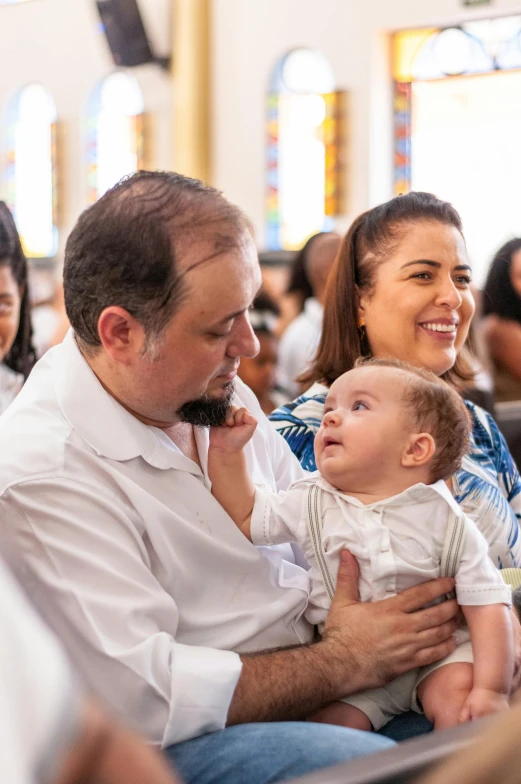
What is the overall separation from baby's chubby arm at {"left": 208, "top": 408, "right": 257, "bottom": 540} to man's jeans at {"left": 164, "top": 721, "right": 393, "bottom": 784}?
47 cm

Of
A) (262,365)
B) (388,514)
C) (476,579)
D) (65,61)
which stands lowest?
(262,365)

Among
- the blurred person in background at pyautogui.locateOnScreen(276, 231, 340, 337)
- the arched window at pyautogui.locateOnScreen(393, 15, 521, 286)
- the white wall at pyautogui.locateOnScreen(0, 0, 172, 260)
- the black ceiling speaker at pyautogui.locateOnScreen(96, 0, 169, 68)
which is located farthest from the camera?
the white wall at pyautogui.locateOnScreen(0, 0, 172, 260)

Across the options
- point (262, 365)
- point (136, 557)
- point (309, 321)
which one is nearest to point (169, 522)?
point (136, 557)

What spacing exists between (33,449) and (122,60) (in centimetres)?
1013

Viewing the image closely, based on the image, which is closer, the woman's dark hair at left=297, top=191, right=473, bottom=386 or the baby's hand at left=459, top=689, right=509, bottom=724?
the baby's hand at left=459, top=689, right=509, bottom=724

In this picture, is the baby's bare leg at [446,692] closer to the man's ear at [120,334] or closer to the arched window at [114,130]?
the man's ear at [120,334]

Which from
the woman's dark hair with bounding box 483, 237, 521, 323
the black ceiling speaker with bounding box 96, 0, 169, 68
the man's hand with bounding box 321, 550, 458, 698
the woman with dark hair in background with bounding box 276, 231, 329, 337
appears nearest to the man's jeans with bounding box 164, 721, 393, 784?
the man's hand with bounding box 321, 550, 458, 698

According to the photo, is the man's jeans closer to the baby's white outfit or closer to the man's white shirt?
the man's white shirt

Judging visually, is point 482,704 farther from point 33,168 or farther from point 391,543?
point 33,168

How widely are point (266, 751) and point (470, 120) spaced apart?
8507 mm

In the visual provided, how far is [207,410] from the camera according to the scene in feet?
6.78

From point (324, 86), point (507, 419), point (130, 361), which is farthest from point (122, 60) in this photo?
point (130, 361)

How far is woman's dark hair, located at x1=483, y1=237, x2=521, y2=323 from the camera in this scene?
505cm

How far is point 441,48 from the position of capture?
9.48 metres
